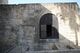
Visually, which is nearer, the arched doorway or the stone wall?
the stone wall

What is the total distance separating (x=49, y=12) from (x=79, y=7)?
6.16 ft

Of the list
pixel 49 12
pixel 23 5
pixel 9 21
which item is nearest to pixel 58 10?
pixel 49 12

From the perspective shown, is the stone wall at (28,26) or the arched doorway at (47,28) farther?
the arched doorway at (47,28)

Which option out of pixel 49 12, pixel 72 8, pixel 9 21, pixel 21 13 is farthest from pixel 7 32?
pixel 72 8

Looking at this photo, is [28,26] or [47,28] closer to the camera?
[28,26]

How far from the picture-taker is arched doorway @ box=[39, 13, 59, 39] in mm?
10250

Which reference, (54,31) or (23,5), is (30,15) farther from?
(54,31)

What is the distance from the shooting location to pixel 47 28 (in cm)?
1044

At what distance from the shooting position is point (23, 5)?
10.4 metres

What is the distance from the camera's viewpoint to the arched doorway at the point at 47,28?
10.2 m

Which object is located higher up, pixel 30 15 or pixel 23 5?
pixel 23 5

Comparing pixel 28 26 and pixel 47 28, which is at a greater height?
pixel 28 26

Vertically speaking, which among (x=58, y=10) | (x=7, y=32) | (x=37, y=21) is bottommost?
(x=7, y=32)

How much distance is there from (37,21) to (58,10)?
57.4 inches
